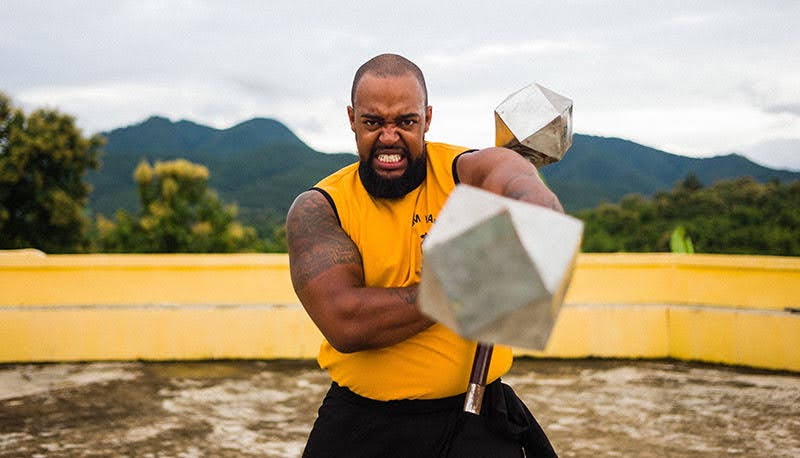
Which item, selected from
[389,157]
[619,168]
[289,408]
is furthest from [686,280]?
[619,168]

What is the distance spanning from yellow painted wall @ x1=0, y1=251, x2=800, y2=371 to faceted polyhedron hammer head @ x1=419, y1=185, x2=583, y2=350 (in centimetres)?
624

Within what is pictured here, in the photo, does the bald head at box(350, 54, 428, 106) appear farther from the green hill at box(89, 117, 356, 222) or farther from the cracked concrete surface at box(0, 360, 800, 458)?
the green hill at box(89, 117, 356, 222)

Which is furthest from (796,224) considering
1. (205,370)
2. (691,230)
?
(205,370)

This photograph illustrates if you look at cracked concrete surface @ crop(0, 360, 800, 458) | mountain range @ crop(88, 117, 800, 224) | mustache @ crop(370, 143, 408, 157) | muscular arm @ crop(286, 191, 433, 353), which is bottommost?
cracked concrete surface @ crop(0, 360, 800, 458)

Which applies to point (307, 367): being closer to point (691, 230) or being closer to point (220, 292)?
point (220, 292)

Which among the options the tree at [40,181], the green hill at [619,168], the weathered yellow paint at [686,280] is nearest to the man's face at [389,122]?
the weathered yellow paint at [686,280]

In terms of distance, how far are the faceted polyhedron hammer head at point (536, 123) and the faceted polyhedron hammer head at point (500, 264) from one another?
1107 millimetres

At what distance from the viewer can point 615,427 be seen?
5.20 meters

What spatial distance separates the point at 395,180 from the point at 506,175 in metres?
0.36

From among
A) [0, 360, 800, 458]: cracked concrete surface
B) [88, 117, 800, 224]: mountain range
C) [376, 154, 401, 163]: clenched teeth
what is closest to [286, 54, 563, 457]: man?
[376, 154, 401, 163]: clenched teeth

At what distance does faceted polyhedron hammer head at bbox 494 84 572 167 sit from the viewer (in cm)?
224

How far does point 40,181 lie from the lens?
23422 millimetres

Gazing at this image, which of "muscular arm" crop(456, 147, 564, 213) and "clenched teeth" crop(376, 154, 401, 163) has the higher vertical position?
"clenched teeth" crop(376, 154, 401, 163)

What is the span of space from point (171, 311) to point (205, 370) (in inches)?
28.2
